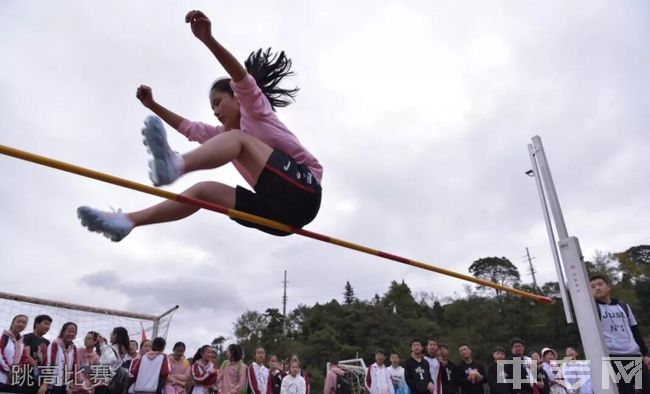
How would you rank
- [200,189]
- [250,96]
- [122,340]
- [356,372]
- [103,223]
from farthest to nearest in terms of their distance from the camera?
[356,372] < [122,340] < [200,189] < [250,96] < [103,223]

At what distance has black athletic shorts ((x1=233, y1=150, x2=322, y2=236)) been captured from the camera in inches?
103

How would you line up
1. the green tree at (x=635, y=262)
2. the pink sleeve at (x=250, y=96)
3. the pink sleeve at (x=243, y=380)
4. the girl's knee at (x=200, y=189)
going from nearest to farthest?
the pink sleeve at (x=250, y=96) → the girl's knee at (x=200, y=189) → the pink sleeve at (x=243, y=380) → the green tree at (x=635, y=262)

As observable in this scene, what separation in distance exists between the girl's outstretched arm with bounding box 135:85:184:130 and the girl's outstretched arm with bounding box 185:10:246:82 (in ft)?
2.63

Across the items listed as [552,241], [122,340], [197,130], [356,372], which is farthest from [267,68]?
[356,372]

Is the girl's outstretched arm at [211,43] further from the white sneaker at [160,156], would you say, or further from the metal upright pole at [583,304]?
the metal upright pole at [583,304]

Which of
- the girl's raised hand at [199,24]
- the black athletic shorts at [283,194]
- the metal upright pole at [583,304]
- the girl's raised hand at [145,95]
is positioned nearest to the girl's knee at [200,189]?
the black athletic shorts at [283,194]

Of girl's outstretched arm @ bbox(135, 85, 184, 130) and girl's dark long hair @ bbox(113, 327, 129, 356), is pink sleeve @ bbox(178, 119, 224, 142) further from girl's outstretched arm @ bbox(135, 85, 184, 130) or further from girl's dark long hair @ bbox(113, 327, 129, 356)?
girl's dark long hair @ bbox(113, 327, 129, 356)

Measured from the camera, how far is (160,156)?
7.36 feet

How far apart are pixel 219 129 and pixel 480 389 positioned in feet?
18.9

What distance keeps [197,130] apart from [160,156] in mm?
908

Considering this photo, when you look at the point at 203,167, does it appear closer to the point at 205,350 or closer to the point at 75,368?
the point at 75,368

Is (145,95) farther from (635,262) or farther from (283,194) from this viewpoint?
(635,262)

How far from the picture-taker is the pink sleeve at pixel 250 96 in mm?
2512

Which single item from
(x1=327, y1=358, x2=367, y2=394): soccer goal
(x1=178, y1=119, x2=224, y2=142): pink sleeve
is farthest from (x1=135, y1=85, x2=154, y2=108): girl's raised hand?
(x1=327, y1=358, x2=367, y2=394): soccer goal
